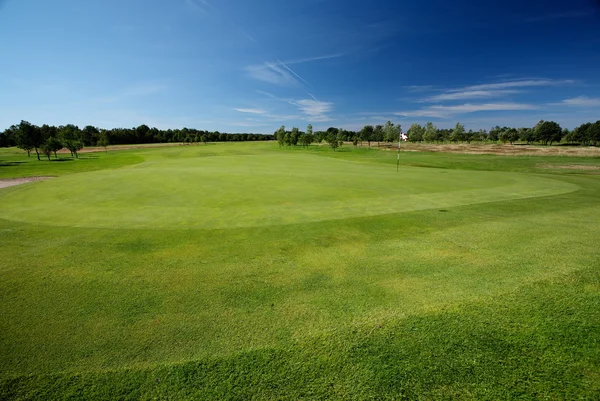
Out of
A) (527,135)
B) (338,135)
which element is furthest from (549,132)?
(338,135)

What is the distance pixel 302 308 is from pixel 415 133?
558 ft

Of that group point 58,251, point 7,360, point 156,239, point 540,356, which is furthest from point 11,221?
point 540,356

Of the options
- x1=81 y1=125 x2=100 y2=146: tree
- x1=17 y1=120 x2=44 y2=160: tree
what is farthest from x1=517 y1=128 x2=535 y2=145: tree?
x1=81 y1=125 x2=100 y2=146: tree

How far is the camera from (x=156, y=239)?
8641 mm

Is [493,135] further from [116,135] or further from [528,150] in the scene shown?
[116,135]

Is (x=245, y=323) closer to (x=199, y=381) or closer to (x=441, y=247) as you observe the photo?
(x=199, y=381)

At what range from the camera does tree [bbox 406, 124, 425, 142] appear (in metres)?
156

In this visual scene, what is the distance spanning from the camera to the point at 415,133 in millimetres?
156875

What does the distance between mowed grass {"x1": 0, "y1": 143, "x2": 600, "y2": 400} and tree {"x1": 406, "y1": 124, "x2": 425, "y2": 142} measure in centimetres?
15969

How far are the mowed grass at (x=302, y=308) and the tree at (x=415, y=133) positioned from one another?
159691 millimetres

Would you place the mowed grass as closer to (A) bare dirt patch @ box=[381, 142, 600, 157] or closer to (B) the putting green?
(B) the putting green

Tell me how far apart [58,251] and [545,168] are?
45.7 m

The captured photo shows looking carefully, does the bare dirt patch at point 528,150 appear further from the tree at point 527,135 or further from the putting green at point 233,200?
the tree at point 527,135

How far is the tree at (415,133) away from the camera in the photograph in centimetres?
15638
